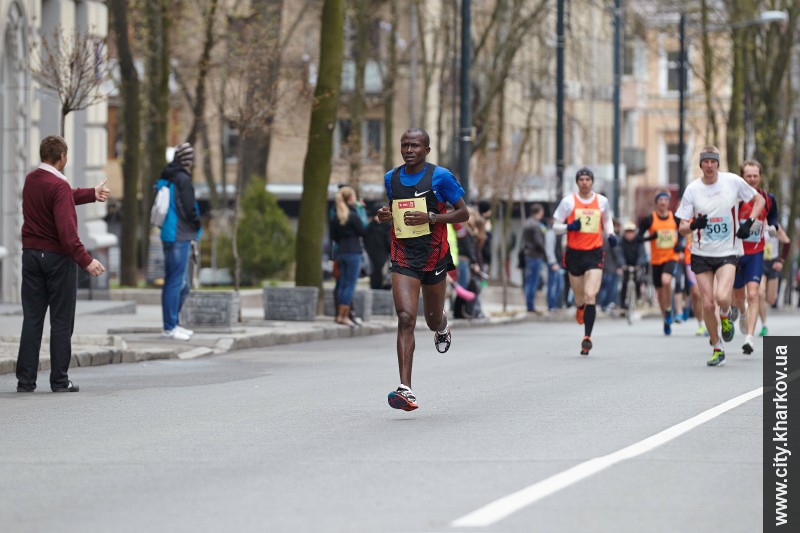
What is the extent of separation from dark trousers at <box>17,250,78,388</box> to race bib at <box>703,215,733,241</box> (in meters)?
5.85

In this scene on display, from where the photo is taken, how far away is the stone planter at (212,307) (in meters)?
21.3

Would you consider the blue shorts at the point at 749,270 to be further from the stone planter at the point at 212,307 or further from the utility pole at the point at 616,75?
the utility pole at the point at 616,75

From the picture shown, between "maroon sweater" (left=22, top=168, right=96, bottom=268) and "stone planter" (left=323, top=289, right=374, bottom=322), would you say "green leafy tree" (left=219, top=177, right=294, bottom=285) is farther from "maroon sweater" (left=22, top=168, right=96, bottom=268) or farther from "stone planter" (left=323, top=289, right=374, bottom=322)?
"maroon sweater" (left=22, top=168, right=96, bottom=268)

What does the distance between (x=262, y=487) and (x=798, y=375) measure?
6944mm

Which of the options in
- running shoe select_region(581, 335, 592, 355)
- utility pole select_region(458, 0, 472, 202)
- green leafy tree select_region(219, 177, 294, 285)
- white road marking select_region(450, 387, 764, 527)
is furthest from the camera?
green leafy tree select_region(219, 177, 294, 285)

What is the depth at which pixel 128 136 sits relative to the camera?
3362 centimetres

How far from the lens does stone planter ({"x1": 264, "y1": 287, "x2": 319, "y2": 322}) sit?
24.4m

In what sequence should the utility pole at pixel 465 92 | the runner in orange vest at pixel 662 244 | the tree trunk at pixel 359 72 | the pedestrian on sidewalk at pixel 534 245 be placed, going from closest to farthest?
1. the runner in orange vest at pixel 662 244
2. the utility pole at pixel 465 92
3. the pedestrian on sidewalk at pixel 534 245
4. the tree trunk at pixel 359 72

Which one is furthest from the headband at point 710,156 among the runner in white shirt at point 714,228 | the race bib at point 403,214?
the race bib at point 403,214

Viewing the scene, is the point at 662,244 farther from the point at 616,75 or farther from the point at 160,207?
the point at 616,75

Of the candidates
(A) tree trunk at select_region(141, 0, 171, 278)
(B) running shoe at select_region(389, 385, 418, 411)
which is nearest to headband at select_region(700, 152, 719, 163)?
(B) running shoe at select_region(389, 385, 418, 411)

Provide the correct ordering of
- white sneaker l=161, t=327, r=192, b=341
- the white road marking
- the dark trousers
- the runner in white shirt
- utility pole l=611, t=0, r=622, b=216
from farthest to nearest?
utility pole l=611, t=0, r=622, b=216, white sneaker l=161, t=327, r=192, b=341, the runner in white shirt, the dark trousers, the white road marking

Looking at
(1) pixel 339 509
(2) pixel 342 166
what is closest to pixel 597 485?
(1) pixel 339 509

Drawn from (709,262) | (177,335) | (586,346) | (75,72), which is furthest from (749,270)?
(75,72)
